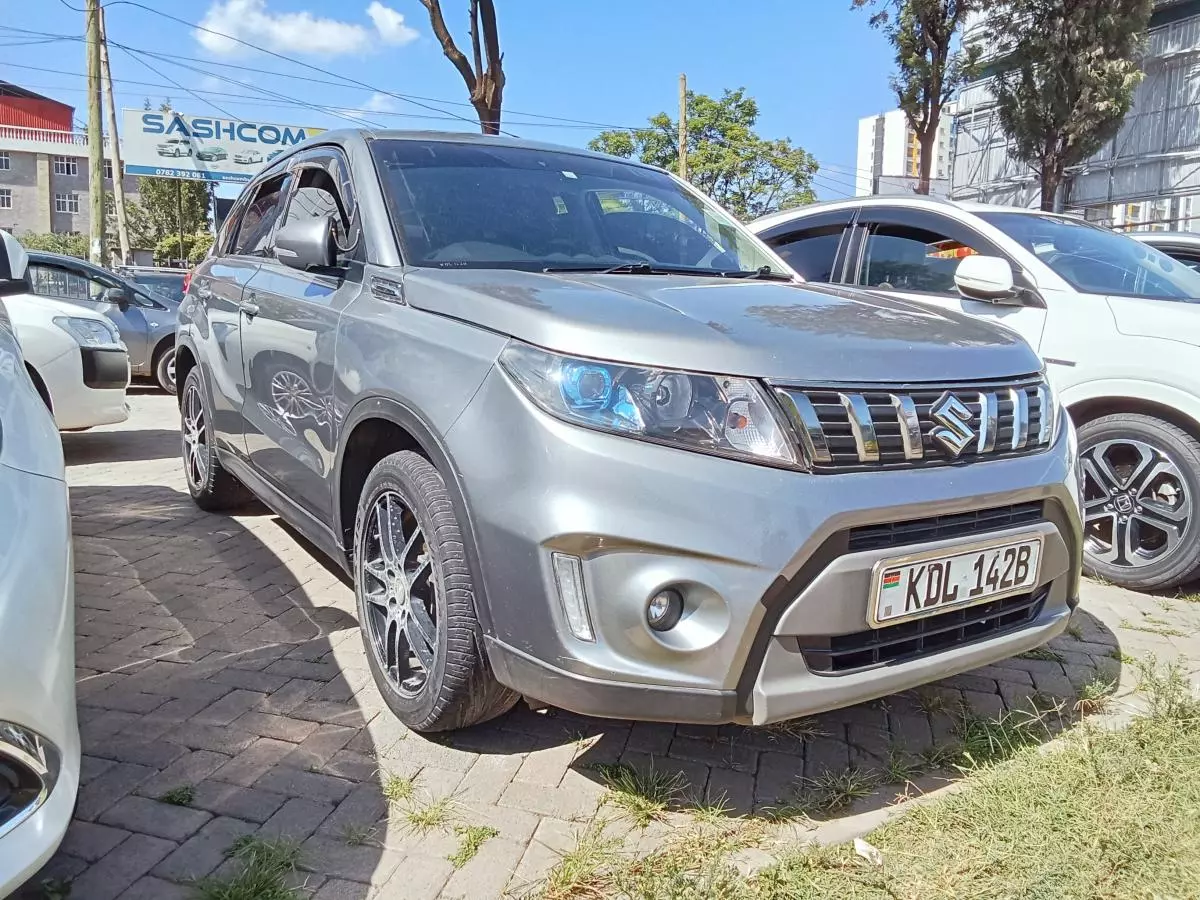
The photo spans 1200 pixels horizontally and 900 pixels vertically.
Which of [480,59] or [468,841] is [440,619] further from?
[480,59]

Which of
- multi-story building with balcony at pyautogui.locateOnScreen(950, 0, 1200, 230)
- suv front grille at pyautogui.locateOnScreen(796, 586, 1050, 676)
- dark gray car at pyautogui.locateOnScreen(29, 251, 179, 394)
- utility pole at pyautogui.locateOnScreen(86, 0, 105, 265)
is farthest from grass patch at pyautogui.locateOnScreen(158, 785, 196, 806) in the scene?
multi-story building with balcony at pyautogui.locateOnScreen(950, 0, 1200, 230)

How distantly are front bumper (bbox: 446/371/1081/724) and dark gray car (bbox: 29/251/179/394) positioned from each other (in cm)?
796

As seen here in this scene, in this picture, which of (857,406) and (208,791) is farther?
(208,791)

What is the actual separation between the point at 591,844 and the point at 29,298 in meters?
6.37

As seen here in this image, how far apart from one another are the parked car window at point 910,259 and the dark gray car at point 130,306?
22.6 ft

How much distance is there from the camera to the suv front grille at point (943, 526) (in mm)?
2066

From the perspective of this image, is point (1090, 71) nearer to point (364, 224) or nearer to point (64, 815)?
point (364, 224)

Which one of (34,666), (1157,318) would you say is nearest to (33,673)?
Answer: (34,666)

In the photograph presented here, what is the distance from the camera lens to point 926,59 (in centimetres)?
2247

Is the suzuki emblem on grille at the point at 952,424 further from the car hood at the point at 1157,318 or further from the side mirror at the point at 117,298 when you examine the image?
the side mirror at the point at 117,298

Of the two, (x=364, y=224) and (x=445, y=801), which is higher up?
(x=364, y=224)

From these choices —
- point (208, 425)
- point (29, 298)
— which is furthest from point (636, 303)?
point (29, 298)

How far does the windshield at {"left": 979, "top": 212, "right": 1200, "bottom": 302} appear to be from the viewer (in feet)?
14.3

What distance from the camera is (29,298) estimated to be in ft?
21.7
